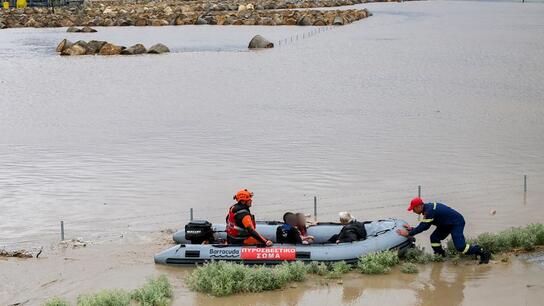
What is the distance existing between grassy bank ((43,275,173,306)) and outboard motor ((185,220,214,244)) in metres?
1.41

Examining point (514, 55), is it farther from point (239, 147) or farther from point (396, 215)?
point (396, 215)

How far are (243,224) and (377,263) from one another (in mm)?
2033

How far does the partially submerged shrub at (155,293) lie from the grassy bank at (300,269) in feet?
1.24

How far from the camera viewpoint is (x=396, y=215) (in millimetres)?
15617

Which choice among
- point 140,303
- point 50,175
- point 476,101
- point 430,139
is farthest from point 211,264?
point 476,101

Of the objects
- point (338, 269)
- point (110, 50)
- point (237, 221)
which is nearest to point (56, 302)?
point (237, 221)

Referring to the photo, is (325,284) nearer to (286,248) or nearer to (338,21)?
(286,248)

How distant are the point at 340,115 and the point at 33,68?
78.3 feet

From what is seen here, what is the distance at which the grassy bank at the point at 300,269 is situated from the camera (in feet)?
37.1

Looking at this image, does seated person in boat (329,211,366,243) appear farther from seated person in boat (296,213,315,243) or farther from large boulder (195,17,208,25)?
large boulder (195,17,208,25)

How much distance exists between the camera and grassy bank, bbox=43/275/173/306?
1068 centimetres

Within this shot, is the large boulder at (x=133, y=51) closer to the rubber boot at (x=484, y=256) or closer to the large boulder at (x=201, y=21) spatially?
the large boulder at (x=201, y=21)

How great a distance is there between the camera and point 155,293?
36.2ft

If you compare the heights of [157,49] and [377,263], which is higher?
[157,49]
